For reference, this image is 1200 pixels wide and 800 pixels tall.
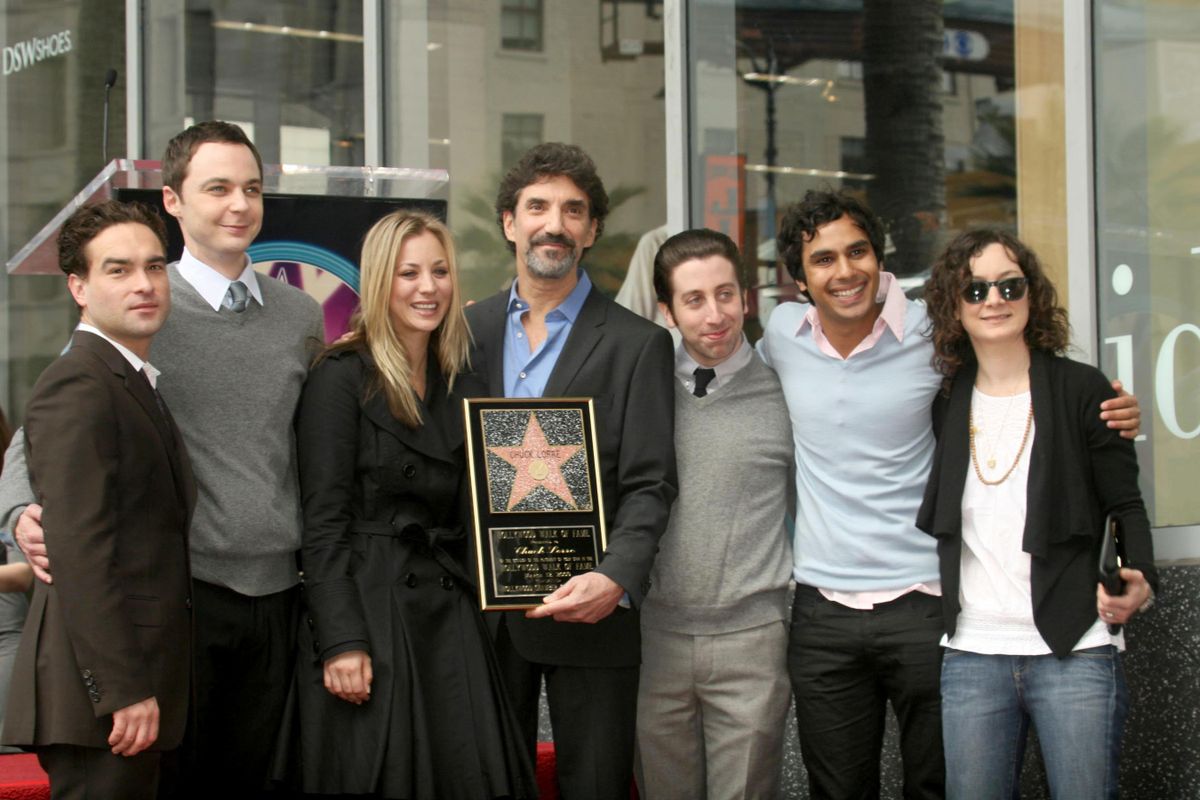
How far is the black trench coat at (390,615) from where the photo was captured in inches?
135

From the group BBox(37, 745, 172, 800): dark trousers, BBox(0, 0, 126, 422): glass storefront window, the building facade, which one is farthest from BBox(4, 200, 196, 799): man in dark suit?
BBox(0, 0, 126, 422): glass storefront window

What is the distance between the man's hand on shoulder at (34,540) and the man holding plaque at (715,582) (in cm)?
153

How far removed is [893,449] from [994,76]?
2042mm

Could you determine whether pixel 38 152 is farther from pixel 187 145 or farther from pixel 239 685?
pixel 239 685

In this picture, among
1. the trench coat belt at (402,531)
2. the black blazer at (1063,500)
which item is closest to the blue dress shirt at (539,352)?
the trench coat belt at (402,531)

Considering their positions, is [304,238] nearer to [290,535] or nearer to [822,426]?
[290,535]

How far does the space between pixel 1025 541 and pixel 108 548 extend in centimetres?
208

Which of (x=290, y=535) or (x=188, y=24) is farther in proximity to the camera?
(x=188, y=24)

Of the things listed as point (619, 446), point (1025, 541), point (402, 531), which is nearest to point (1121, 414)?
point (1025, 541)

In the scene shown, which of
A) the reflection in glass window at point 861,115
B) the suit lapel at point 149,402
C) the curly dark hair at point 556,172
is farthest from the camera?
the reflection in glass window at point 861,115

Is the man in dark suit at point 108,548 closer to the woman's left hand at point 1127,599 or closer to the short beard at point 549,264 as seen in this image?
the short beard at point 549,264

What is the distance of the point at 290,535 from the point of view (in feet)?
11.7

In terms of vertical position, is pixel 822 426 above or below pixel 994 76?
below

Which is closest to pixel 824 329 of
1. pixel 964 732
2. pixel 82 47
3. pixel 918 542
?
pixel 918 542
